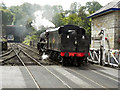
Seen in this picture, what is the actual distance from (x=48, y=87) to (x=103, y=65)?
27.8 feet

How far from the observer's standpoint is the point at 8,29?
75562 mm

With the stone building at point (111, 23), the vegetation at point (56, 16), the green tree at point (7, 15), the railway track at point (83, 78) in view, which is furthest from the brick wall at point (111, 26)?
the green tree at point (7, 15)

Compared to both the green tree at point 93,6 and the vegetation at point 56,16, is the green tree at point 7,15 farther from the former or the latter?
the green tree at point 93,6

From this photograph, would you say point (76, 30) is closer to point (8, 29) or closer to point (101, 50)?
point (101, 50)

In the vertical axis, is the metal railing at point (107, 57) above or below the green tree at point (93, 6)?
below

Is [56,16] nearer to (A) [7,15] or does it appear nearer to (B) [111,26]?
(B) [111,26]

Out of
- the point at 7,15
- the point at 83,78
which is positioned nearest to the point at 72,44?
the point at 83,78

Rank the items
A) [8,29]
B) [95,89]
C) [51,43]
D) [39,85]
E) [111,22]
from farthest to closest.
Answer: [8,29] → [111,22] → [51,43] → [39,85] → [95,89]

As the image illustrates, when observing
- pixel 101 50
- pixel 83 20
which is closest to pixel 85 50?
pixel 101 50

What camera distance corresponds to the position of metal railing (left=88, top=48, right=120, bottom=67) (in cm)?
1460

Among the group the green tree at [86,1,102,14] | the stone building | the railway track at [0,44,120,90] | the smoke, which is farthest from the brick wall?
the green tree at [86,1,102,14]

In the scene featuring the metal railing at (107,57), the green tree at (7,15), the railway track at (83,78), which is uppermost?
the green tree at (7,15)

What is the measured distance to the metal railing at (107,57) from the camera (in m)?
14.6

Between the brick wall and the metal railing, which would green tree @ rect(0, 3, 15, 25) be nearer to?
the brick wall
